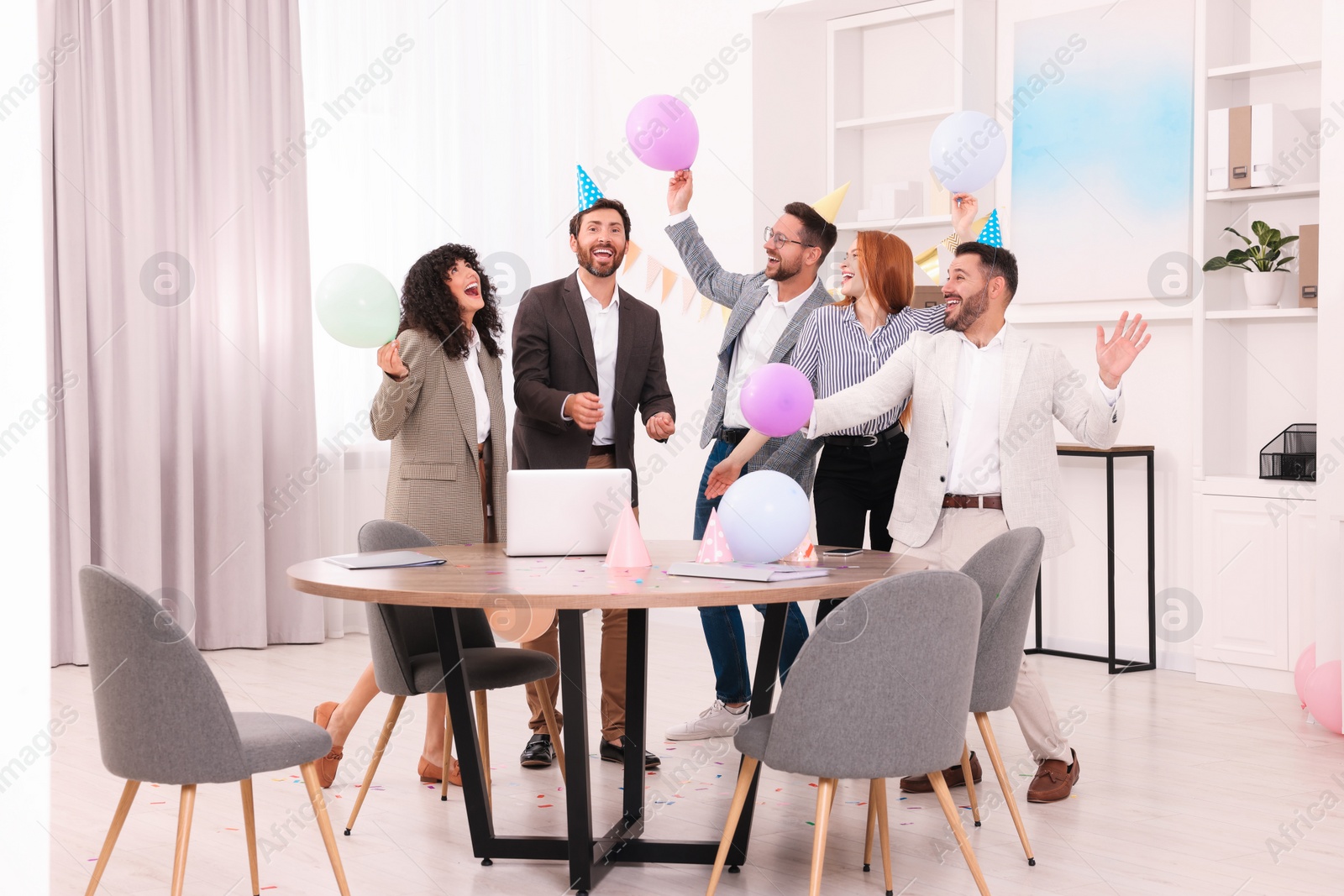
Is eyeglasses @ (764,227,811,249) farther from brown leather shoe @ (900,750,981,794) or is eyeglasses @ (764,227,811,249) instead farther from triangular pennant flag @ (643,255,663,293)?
triangular pennant flag @ (643,255,663,293)

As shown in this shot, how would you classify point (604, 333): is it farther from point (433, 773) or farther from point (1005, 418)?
point (433, 773)

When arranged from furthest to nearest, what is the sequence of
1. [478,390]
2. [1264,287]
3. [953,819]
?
[1264,287] < [478,390] < [953,819]

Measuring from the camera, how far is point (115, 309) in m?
5.28

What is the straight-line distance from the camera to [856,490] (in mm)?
3770

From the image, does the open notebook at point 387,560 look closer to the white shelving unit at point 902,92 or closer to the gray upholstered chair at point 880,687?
the gray upholstered chair at point 880,687

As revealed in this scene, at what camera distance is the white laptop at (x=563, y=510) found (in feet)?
9.43

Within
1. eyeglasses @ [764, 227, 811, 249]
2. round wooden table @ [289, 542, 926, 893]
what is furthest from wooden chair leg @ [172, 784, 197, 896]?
eyeglasses @ [764, 227, 811, 249]

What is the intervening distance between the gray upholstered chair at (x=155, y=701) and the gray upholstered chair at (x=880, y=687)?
0.99 metres

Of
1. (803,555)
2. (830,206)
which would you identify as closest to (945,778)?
(803,555)

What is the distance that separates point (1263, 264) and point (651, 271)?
290cm

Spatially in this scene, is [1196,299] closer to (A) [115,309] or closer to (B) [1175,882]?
(B) [1175,882]

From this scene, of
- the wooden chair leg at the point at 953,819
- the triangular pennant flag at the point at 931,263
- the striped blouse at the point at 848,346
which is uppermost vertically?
the triangular pennant flag at the point at 931,263

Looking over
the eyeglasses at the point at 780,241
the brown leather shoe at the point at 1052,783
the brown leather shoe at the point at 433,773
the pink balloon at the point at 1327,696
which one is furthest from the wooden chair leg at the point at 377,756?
the pink balloon at the point at 1327,696

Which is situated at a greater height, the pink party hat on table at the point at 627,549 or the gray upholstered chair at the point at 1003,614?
the pink party hat on table at the point at 627,549
